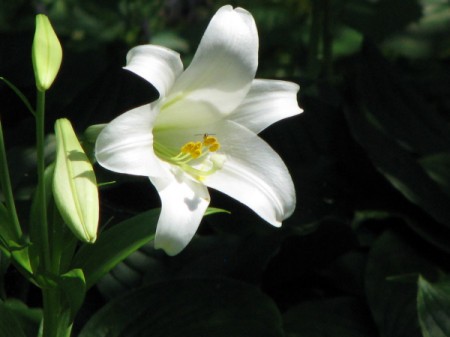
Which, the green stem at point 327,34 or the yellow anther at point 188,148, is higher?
the yellow anther at point 188,148

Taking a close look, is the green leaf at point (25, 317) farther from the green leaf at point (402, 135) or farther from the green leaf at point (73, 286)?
the green leaf at point (402, 135)

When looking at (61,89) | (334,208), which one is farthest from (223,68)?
(61,89)

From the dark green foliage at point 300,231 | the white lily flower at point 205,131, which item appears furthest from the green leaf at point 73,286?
the white lily flower at point 205,131

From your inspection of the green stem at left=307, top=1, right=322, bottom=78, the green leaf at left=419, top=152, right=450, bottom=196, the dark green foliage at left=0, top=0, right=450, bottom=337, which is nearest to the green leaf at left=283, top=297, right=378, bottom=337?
the dark green foliage at left=0, top=0, right=450, bottom=337

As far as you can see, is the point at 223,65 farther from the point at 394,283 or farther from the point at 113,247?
the point at 394,283

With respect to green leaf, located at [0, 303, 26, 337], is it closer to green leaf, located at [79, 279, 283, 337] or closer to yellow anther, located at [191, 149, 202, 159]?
green leaf, located at [79, 279, 283, 337]
